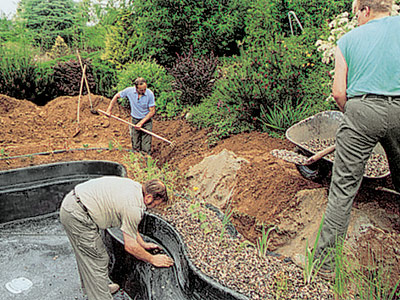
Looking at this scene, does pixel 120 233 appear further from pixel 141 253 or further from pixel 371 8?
pixel 371 8

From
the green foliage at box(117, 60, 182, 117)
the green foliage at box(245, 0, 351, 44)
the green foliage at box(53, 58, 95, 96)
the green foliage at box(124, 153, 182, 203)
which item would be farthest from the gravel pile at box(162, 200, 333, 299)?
the green foliage at box(53, 58, 95, 96)

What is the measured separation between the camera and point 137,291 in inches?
125

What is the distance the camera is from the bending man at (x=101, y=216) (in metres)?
2.63

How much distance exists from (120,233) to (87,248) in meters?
0.81

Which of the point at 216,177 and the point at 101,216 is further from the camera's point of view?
the point at 216,177

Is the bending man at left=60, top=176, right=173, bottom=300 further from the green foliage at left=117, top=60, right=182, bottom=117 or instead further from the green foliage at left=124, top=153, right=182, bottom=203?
the green foliage at left=117, top=60, right=182, bottom=117

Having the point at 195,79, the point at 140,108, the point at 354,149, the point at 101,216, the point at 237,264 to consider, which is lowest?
the point at 237,264

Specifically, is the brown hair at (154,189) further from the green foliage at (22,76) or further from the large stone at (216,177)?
the green foliage at (22,76)

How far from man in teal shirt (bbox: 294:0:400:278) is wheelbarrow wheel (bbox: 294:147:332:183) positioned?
0.65 metres

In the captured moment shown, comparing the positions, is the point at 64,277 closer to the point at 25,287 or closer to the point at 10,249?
the point at 25,287

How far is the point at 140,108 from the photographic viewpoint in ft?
18.9

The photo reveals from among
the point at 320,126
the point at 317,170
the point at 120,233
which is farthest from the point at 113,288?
the point at 320,126

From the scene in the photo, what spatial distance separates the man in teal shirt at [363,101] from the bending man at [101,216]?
1367 mm

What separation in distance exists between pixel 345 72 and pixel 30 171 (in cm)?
444
